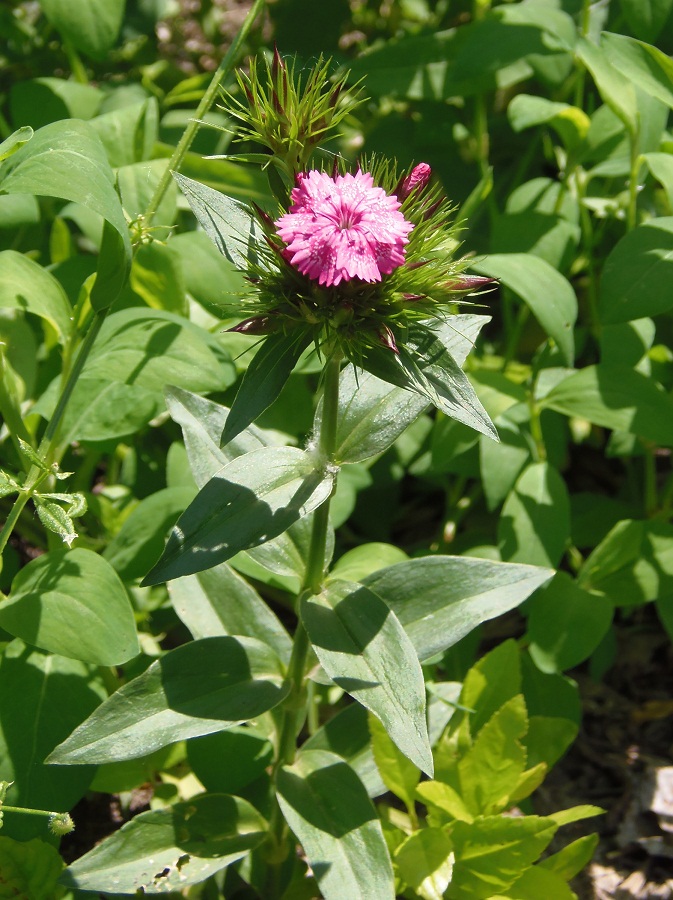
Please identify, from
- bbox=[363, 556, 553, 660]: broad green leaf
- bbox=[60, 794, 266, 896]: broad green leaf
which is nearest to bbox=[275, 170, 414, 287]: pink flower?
bbox=[363, 556, 553, 660]: broad green leaf

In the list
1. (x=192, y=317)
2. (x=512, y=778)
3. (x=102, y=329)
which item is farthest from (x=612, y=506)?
(x=102, y=329)

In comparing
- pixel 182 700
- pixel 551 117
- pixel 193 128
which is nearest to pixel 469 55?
pixel 551 117

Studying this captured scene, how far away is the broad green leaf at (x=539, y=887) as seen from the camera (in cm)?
142

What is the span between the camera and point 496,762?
1.47m

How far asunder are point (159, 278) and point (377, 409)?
616mm

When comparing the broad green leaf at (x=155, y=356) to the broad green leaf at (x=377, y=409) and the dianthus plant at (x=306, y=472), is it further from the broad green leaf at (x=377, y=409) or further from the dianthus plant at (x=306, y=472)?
the broad green leaf at (x=377, y=409)

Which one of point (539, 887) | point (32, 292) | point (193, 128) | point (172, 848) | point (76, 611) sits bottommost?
point (539, 887)

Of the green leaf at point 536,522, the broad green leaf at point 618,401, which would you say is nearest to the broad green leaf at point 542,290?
the broad green leaf at point 618,401

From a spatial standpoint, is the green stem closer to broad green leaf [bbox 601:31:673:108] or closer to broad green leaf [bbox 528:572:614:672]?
broad green leaf [bbox 601:31:673:108]

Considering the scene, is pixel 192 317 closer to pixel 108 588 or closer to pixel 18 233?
pixel 18 233

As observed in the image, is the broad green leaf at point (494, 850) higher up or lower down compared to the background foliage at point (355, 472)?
lower down

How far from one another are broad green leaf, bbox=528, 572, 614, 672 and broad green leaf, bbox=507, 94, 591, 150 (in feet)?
2.75

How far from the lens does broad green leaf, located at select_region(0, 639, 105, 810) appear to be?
134cm

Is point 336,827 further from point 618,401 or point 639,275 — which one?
point 639,275
